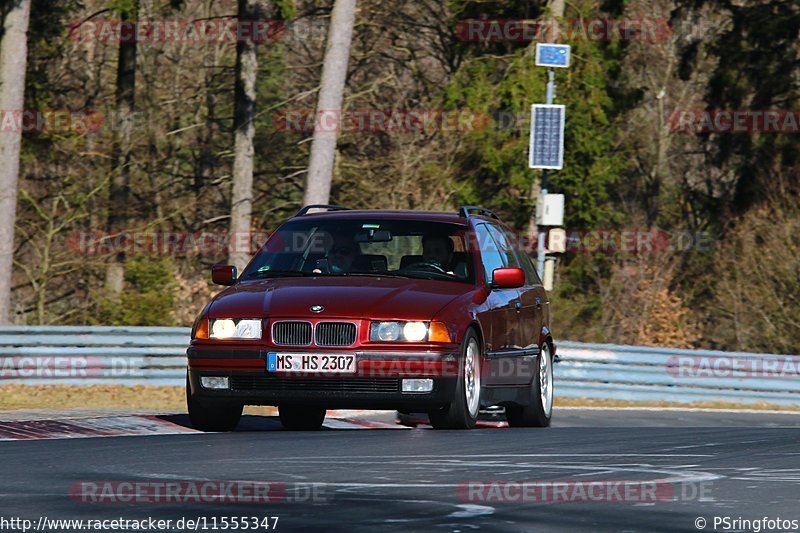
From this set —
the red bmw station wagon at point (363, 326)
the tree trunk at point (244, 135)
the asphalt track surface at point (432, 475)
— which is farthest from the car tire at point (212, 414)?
the tree trunk at point (244, 135)

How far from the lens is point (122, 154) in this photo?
34062 mm

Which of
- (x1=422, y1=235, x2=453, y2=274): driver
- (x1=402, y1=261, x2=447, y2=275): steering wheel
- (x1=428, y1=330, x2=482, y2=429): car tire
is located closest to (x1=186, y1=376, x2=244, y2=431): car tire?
(x1=428, y1=330, x2=482, y2=429): car tire

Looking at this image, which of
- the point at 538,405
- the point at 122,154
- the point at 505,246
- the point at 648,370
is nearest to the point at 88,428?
the point at 538,405

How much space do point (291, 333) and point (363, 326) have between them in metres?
0.51

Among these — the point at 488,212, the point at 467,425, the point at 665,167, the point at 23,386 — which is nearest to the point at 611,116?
the point at 665,167

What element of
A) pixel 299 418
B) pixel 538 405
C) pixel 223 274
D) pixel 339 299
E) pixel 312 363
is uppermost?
pixel 223 274

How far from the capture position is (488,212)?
1432 centimetres

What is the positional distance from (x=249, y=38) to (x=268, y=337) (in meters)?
24.2

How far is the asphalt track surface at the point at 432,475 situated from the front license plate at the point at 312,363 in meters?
0.47

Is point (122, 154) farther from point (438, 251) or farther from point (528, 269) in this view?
point (438, 251)

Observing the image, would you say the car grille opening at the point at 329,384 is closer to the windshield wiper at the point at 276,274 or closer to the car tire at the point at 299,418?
the windshield wiper at the point at 276,274

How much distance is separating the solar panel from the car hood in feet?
40.5

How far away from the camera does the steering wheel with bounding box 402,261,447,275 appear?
1242 centimetres

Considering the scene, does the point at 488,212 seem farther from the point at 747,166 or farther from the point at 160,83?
the point at 160,83
